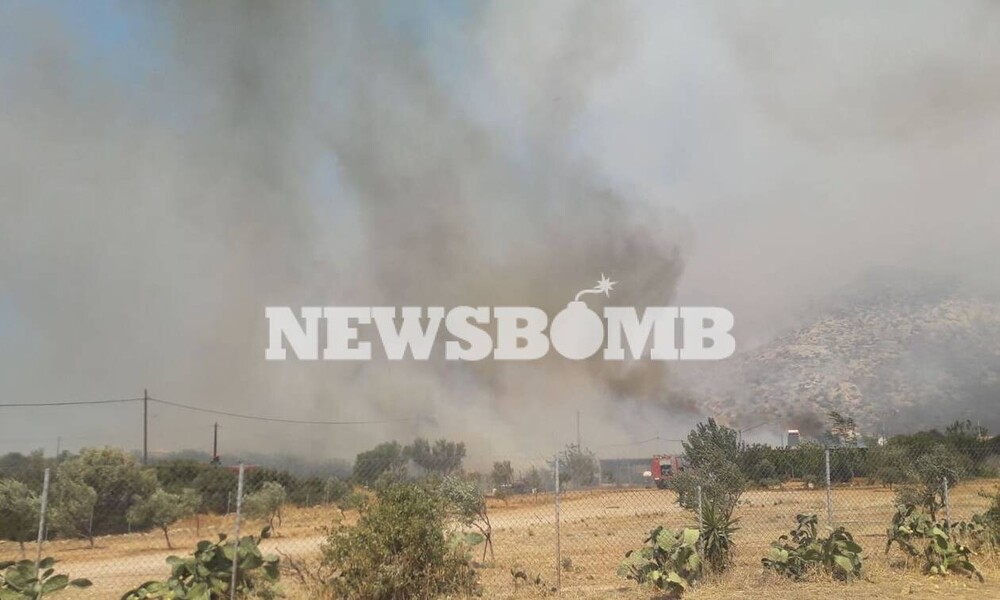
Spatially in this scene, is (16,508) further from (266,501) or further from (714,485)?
(714,485)

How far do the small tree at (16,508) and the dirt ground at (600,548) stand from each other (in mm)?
788

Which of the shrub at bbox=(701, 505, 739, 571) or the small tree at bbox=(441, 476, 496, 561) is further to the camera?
the small tree at bbox=(441, 476, 496, 561)

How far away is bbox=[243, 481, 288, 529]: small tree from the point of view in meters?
28.2

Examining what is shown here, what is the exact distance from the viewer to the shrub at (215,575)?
312 inches

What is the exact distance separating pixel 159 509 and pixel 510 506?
13.7 meters

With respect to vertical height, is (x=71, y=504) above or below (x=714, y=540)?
below

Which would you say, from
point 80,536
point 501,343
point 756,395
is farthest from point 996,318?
point 80,536

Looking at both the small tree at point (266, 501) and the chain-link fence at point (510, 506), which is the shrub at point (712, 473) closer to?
the chain-link fence at point (510, 506)

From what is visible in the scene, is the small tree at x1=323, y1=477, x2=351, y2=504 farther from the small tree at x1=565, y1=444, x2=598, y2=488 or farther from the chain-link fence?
the small tree at x1=565, y1=444, x2=598, y2=488

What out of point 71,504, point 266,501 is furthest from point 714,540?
point 71,504

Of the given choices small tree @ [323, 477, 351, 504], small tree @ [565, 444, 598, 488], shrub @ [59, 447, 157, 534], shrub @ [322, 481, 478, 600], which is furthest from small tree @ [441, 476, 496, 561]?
small tree @ [565, 444, 598, 488]

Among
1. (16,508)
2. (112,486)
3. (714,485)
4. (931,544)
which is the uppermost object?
(714,485)

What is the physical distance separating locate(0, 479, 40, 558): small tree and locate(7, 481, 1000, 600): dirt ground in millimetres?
788

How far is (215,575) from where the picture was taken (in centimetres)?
805
